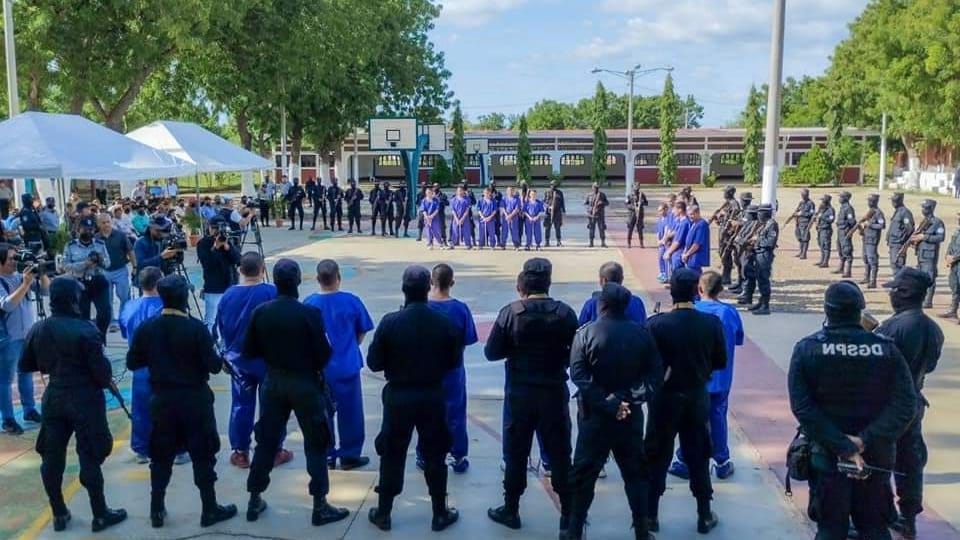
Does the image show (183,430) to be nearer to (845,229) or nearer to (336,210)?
(845,229)

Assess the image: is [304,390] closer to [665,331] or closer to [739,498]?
[665,331]

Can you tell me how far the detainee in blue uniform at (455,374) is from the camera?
5730 millimetres

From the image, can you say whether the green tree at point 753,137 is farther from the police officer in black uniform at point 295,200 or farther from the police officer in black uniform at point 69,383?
the police officer in black uniform at point 69,383

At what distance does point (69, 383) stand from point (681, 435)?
Result: 373cm

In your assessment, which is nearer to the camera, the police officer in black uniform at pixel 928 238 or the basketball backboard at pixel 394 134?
the police officer in black uniform at pixel 928 238

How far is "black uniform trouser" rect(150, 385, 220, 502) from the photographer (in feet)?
16.9

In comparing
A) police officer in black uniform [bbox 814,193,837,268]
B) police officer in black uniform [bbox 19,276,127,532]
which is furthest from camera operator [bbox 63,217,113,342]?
police officer in black uniform [bbox 814,193,837,268]

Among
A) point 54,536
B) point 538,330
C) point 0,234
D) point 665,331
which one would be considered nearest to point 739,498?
point 665,331

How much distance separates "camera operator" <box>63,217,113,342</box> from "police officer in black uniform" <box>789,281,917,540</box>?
6998mm

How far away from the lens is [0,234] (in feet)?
40.0

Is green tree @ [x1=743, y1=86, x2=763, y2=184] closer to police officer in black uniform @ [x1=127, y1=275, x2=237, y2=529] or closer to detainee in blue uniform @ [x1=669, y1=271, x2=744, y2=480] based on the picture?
detainee in blue uniform @ [x1=669, y1=271, x2=744, y2=480]

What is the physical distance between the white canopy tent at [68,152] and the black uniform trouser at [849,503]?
9013 millimetres

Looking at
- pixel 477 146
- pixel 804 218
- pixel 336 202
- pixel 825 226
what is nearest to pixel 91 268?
pixel 825 226

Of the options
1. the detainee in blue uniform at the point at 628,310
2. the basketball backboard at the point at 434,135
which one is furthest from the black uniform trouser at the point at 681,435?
the basketball backboard at the point at 434,135
